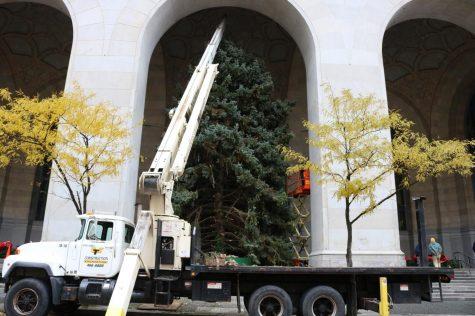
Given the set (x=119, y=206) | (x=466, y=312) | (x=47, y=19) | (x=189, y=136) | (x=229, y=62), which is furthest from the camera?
(x=47, y=19)

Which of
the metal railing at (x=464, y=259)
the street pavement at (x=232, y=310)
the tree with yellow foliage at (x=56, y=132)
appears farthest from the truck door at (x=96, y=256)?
the metal railing at (x=464, y=259)

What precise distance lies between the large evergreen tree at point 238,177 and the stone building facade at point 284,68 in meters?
1.61

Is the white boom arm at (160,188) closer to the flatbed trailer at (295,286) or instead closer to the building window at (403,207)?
the flatbed trailer at (295,286)

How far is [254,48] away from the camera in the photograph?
24000 millimetres

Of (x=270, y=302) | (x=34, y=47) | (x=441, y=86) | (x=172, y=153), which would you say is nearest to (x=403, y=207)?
(x=441, y=86)

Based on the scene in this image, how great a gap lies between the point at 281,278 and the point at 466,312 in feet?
18.9

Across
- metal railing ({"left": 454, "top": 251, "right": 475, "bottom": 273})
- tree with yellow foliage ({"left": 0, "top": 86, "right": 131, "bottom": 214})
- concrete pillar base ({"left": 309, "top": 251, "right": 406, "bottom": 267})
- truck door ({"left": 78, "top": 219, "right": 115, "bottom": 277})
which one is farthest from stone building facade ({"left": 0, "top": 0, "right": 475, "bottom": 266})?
truck door ({"left": 78, "top": 219, "right": 115, "bottom": 277})

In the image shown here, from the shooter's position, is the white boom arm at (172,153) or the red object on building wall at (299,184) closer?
the white boom arm at (172,153)

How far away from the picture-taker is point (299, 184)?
744 inches

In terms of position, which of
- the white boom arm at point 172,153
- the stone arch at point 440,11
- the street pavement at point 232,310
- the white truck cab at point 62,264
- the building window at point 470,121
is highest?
the stone arch at point 440,11

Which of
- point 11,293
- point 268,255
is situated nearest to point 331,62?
point 268,255

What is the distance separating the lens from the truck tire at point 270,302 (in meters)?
8.44

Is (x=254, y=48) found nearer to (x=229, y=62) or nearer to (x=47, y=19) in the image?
(x=229, y=62)

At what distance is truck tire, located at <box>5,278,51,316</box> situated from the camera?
8.49 metres
